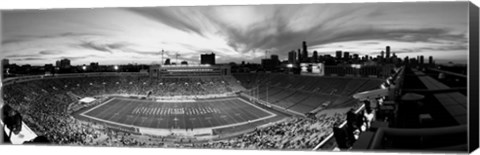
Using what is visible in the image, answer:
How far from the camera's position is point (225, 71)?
5426 millimetres

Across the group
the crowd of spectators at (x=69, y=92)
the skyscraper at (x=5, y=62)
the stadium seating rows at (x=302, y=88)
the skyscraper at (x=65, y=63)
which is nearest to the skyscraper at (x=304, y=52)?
the stadium seating rows at (x=302, y=88)

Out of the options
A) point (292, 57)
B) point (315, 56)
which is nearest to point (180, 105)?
point (292, 57)

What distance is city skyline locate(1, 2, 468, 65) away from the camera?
439cm

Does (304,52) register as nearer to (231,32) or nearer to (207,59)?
(231,32)

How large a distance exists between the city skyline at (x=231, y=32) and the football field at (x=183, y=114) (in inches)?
23.8

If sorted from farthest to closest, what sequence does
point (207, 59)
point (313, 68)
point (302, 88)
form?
point (207, 59) → point (302, 88) → point (313, 68)

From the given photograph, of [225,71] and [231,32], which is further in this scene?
[225,71]

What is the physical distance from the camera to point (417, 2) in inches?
172

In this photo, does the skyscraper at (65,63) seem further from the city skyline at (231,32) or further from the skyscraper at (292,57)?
the skyscraper at (292,57)

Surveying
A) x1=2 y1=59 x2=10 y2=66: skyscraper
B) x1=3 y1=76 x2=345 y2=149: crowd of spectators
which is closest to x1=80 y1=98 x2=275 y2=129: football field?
x1=3 y1=76 x2=345 y2=149: crowd of spectators

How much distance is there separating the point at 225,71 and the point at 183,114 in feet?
2.77

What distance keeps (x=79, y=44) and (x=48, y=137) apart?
1.41m

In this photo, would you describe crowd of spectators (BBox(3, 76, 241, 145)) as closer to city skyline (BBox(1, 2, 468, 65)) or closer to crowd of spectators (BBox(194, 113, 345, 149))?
city skyline (BBox(1, 2, 468, 65))

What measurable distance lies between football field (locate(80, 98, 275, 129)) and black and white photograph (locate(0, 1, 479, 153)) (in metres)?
0.02
